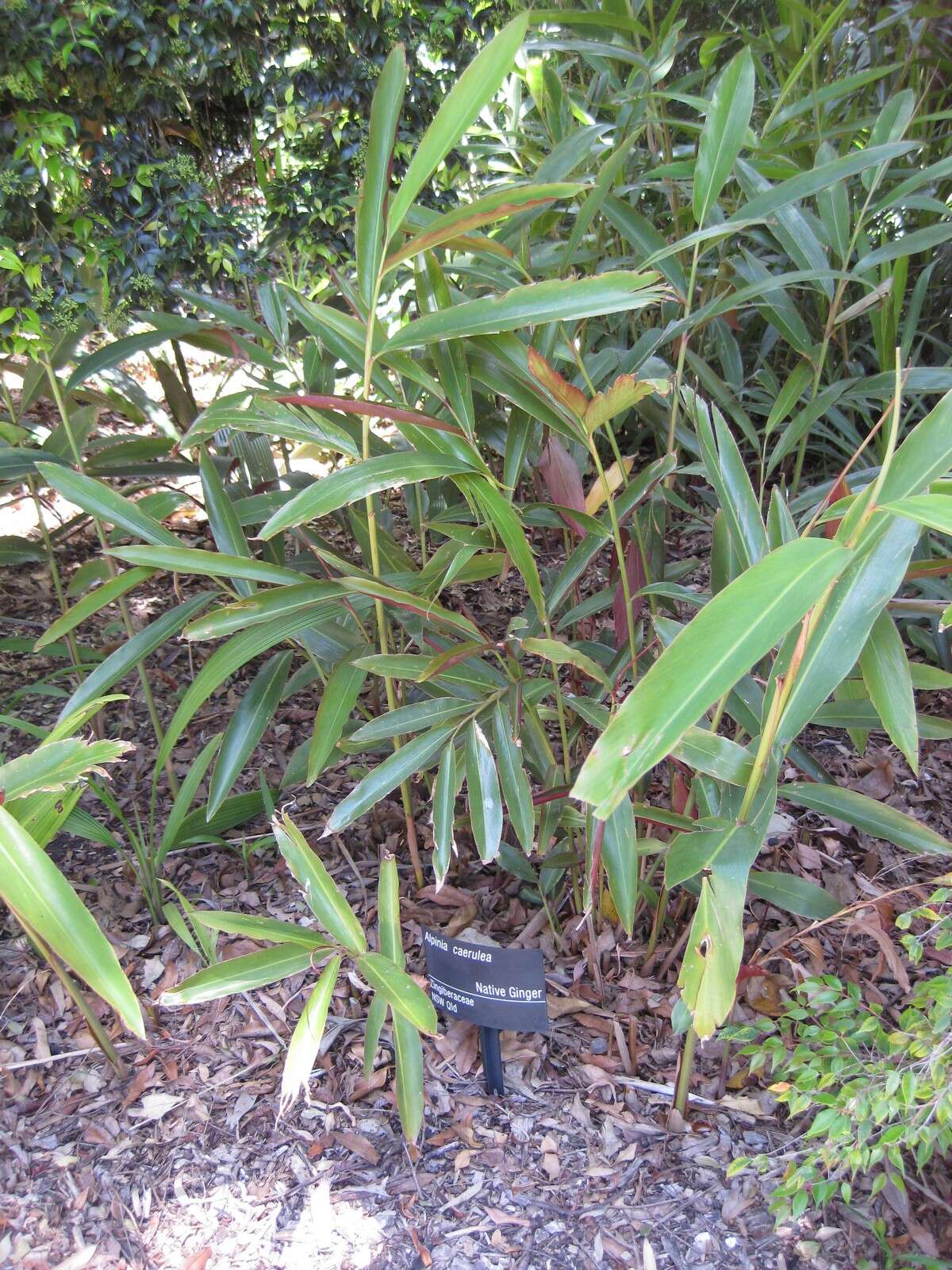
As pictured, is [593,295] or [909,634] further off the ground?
[593,295]

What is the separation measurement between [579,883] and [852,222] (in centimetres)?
142

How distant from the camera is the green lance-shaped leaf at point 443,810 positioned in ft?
2.80

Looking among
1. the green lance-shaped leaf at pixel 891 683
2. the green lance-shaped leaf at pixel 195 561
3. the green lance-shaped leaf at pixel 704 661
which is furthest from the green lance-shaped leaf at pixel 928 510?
the green lance-shaped leaf at pixel 195 561

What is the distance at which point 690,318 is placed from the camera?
101cm

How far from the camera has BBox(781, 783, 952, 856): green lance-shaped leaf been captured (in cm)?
81

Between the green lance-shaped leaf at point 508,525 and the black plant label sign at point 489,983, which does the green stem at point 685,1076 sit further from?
the green lance-shaped leaf at point 508,525

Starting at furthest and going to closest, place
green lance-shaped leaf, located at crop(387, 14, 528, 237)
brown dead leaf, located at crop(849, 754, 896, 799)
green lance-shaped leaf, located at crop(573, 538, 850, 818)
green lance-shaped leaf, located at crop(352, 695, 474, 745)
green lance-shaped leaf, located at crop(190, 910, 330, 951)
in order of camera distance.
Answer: brown dead leaf, located at crop(849, 754, 896, 799) → green lance-shaped leaf, located at crop(352, 695, 474, 745) → green lance-shaped leaf, located at crop(190, 910, 330, 951) → green lance-shaped leaf, located at crop(387, 14, 528, 237) → green lance-shaped leaf, located at crop(573, 538, 850, 818)

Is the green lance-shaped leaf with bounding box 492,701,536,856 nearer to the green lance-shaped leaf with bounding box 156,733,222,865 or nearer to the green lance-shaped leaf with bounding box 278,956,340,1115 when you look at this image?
the green lance-shaped leaf with bounding box 278,956,340,1115

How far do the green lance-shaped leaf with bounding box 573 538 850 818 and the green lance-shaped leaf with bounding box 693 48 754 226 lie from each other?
0.62m

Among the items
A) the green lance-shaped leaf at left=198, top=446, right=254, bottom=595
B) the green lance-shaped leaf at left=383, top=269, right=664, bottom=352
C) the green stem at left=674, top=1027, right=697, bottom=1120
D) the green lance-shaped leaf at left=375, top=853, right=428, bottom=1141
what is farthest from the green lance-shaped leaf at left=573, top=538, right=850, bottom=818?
the green lance-shaped leaf at left=198, top=446, right=254, bottom=595

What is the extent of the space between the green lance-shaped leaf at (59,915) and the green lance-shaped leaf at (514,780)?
355mm

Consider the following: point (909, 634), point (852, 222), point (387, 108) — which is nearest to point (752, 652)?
point (387, 108)

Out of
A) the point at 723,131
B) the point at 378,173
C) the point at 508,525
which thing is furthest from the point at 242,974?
the point at 723,131

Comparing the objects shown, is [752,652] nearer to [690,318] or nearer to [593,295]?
[593,295]
